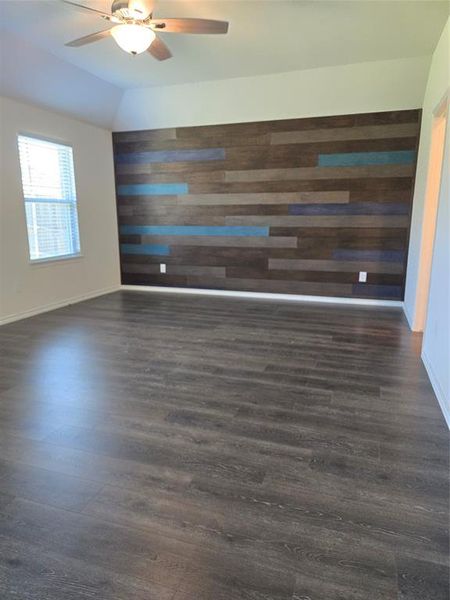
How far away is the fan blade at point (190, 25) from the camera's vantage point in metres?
2.62

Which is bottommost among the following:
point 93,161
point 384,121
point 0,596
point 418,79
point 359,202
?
point 0,596

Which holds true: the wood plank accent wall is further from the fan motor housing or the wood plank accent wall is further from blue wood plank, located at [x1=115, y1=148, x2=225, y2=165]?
the fan motor housing

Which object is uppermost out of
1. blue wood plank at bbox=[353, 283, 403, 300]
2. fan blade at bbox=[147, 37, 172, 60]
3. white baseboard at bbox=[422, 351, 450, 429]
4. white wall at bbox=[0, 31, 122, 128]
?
white wall at bbox=[0, 31, 122, 128]

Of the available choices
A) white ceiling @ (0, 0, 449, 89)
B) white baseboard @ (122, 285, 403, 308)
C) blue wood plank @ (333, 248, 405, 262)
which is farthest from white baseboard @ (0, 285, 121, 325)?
blue wood plank @ (333, 248, 405, 262)

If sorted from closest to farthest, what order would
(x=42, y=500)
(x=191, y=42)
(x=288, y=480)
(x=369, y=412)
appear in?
(x=42, y=500)
(x=288, y=480)
(x=369, y=412)
(x=191, y=42)

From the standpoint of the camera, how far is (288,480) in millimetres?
1784

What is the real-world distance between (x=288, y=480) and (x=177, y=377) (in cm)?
131

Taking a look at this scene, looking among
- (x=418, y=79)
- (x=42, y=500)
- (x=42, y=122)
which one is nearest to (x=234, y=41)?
(x=418, y=79)

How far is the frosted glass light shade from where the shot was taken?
2.68 metres

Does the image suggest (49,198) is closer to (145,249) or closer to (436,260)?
(145,249)

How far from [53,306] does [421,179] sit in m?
4.59

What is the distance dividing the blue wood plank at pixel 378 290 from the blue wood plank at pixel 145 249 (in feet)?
9.23

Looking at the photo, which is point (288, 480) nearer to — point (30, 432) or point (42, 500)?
point (42, 500)

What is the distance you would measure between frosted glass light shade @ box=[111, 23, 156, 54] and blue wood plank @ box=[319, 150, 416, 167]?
2818 millimetres
